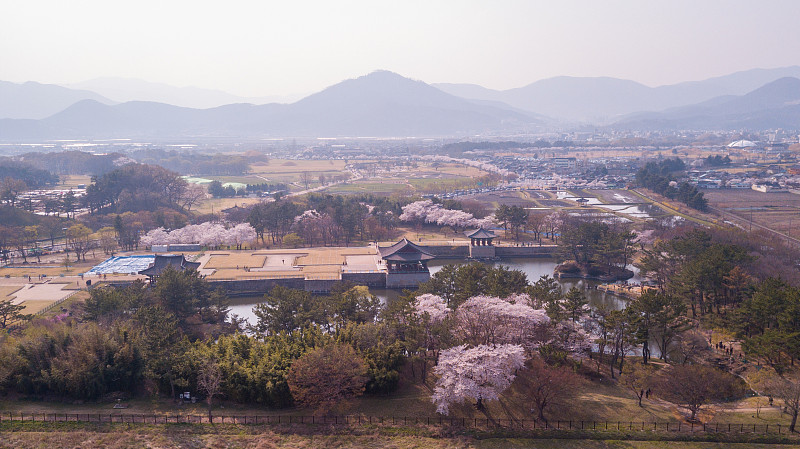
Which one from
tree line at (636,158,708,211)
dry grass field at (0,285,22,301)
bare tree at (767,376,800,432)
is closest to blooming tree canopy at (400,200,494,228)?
tree line at (636,158,708,211)

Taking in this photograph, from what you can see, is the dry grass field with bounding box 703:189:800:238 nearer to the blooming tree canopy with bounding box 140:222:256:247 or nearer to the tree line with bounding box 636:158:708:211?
the tree line with bounding box 636:158:708:211

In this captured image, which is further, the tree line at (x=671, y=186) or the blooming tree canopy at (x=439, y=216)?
the tree line at (x=671, y=186)

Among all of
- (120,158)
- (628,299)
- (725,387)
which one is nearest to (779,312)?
(725,387)

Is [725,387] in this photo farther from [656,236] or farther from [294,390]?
[656,236]

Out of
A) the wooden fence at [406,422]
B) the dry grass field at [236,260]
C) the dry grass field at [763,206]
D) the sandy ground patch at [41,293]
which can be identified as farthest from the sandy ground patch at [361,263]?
the dry grass field at [763,206]

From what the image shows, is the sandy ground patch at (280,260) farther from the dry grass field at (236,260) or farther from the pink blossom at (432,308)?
the pink blossom at (432,308)
